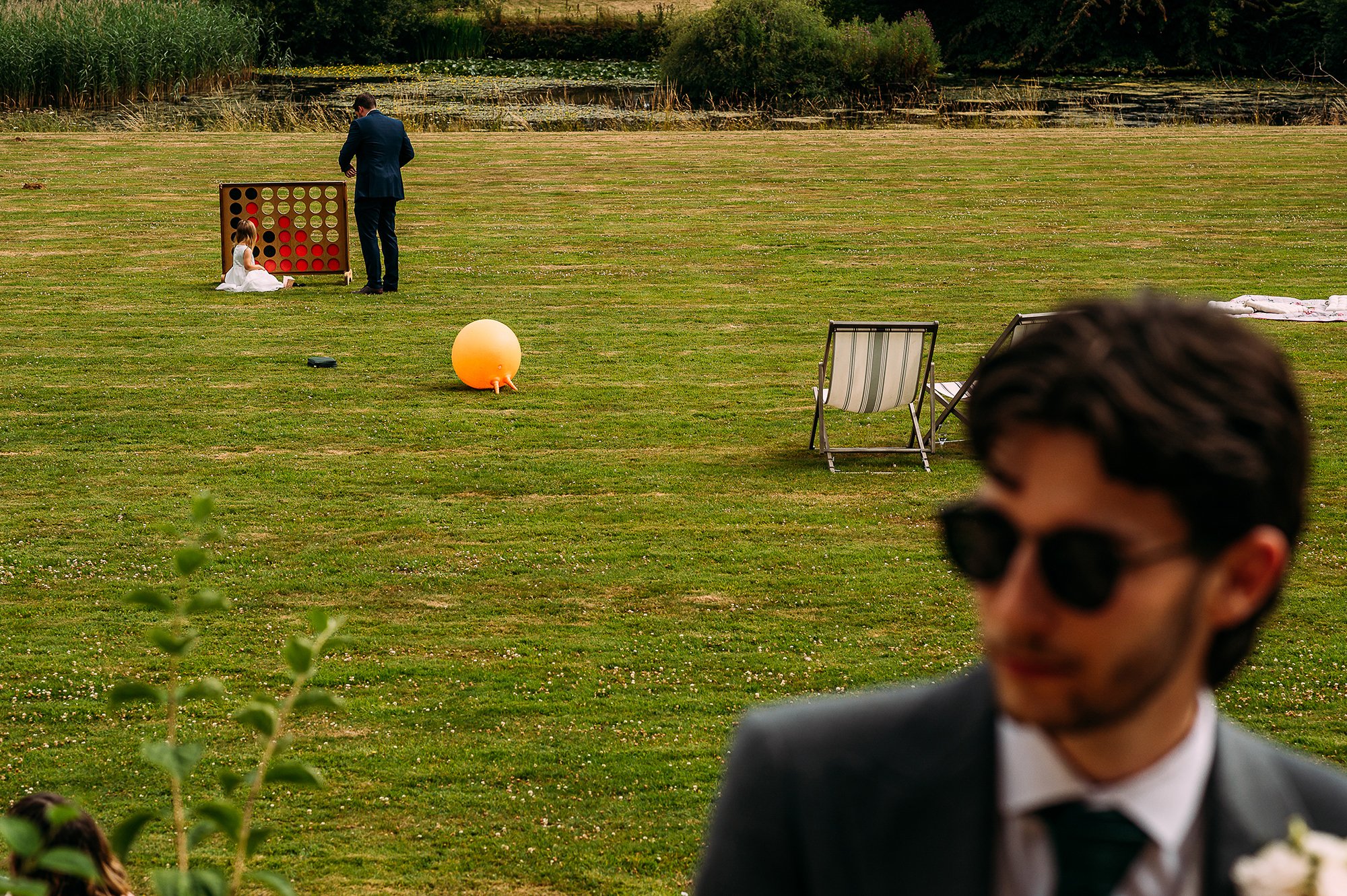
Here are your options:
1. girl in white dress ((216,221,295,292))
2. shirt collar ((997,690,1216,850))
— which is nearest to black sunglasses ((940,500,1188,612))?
shirt collar ((997,690,1216,850))

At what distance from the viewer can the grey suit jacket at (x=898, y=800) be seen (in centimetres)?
145

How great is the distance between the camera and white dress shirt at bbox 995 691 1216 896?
1.42 meters

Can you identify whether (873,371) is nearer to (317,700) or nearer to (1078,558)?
(317,700)

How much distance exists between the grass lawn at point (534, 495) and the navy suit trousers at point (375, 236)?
1.25 ft

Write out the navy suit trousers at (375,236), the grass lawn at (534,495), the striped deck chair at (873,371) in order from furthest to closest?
the navy suit trousers at (375,236), the striped deck chair at (873,371), the grass lawn at (534,495)

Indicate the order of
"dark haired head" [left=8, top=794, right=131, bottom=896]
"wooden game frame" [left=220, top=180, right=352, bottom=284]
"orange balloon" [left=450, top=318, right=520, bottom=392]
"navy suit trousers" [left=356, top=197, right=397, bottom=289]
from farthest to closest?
1. "wooden game frame" [left=220, top=180, right=352, bottom=284]
2. "navy suit trousers" [left=356, top=197, right=397, bottom=289]
3. "orange balloon" [left=450, top=318, right=520, bottom=392]
4. "dark haired head" [left=8, top=794, right=131, bottom=896]

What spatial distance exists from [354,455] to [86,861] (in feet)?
30.6

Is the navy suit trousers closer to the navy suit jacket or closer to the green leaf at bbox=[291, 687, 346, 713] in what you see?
the navy suit jacket

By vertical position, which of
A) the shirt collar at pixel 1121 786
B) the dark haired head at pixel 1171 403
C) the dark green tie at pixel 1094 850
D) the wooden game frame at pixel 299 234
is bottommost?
the wooden game frame at pixel 299 234

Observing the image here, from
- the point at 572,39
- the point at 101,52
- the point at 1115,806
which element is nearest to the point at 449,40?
the point at 572,39

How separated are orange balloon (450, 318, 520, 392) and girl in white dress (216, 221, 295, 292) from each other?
571 cm

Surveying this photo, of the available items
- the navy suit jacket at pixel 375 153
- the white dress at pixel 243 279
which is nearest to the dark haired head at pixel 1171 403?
the navy suit jacket at pixel 375 153

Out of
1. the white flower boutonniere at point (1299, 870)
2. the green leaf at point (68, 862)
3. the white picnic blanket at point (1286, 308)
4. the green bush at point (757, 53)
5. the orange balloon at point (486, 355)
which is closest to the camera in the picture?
the white flower boutonniere at point (1299, 870)

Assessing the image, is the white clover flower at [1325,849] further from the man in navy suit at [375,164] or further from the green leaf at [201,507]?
the man in navy suit at [375,164]
